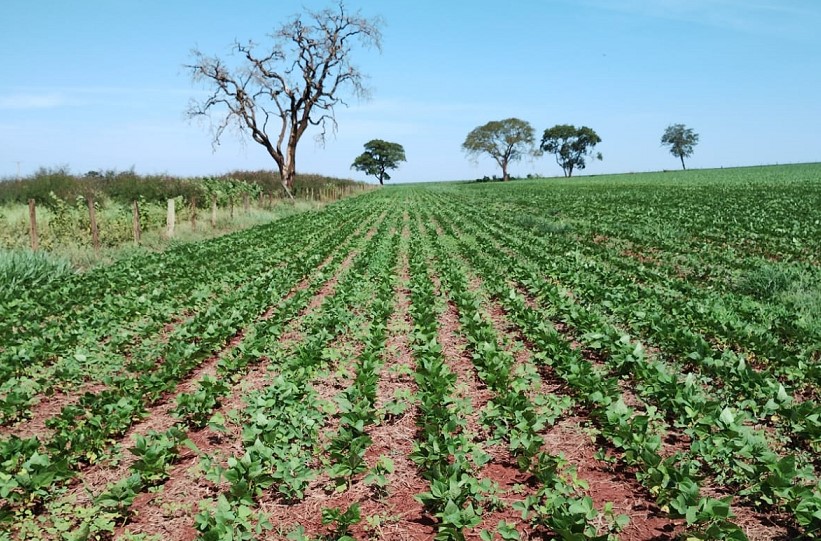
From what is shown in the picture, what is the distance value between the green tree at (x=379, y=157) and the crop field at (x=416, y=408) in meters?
115

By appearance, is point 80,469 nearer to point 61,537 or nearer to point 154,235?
point 61,537

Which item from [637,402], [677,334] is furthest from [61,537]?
[677,334]

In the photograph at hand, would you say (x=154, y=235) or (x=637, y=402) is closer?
(x=637, y=402)

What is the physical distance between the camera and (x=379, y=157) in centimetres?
12188

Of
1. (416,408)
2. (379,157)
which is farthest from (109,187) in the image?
(379,157)

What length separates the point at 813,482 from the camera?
3.36 meters

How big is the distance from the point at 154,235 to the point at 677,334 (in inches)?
660

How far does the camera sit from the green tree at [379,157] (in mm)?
120562

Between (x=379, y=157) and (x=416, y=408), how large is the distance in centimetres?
12130

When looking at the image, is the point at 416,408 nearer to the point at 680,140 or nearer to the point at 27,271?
the point at 27,271

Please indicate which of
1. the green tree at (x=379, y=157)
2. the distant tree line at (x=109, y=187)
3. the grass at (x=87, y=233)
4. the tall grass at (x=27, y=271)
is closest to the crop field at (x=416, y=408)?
the tall grass at (x=27, y=271)

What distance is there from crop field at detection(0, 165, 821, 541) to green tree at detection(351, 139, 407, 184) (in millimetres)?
114578

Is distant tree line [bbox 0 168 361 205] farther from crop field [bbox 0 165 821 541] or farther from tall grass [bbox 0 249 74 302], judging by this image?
crop field [bbox 0 165 821 541]

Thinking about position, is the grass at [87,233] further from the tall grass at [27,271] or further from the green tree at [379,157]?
the green tree at [379,157]
